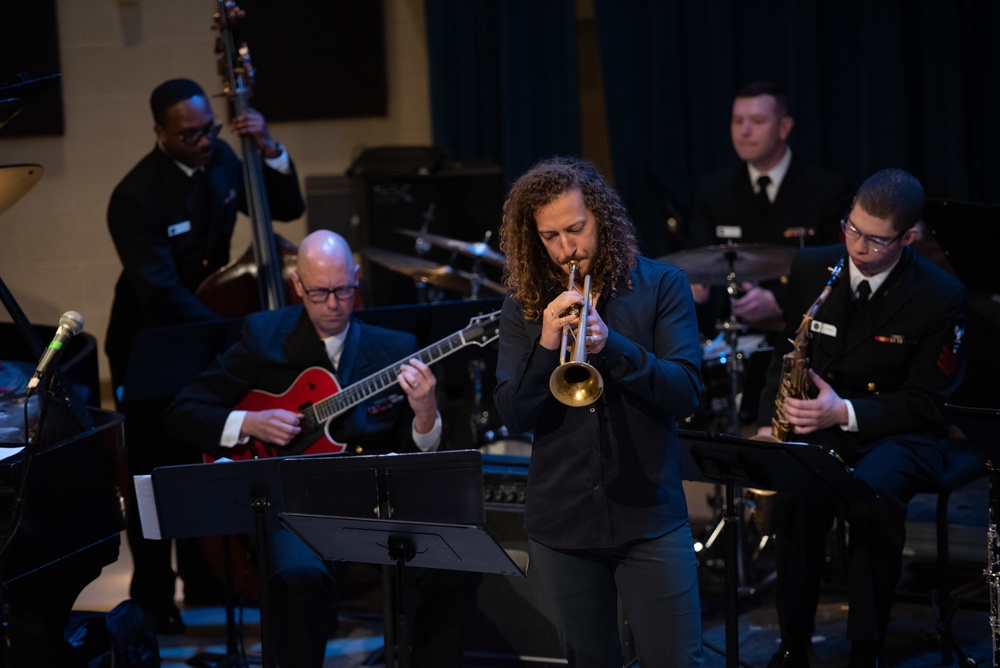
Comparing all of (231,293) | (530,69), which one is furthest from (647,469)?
(530,69)

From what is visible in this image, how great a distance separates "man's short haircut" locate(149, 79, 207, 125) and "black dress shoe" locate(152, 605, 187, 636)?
6.13 ft

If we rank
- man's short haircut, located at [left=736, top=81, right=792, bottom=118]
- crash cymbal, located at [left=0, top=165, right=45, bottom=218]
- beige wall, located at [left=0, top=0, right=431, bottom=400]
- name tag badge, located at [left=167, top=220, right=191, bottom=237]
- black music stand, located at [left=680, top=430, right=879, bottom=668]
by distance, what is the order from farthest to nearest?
beige wall, located at [left=0, top=0, right=431, bottom=400] < man's short haircut, located at [left=736, top=81, right=792, bottom=118] < name tag badge, located at [left=167, top=220, right=191, bottom=237] < crash cymbal, located at [left=0, top=165, right=45, bottom=218] < black music stand, located at [left=680, top=430, right=879, bottom=668]

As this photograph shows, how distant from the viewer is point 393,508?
10.3ft

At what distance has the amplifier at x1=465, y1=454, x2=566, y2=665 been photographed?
13.0 feet

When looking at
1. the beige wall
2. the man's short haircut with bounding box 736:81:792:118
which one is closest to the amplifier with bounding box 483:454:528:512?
the man's short haircut with bounding box 736:81:792:118

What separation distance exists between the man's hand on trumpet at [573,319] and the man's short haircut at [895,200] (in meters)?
1.52

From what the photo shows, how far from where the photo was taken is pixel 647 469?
9.03 feet

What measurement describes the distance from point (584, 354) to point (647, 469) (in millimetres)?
362

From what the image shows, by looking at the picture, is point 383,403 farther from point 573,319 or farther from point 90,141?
point 90,141

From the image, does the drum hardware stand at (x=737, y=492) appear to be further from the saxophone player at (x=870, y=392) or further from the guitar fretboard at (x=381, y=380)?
the guitar fretboard at (x=381, y=380)

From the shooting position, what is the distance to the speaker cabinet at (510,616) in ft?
13.0

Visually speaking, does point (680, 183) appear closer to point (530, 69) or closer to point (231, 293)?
point (530, 69)

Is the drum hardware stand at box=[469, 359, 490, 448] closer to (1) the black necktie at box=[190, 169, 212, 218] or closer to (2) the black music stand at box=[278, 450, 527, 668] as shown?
(1) the black necktie at box=[190, 169, 212, 218]

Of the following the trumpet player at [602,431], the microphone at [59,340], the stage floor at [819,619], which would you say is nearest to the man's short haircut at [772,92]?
the stage floor at [819,619]
